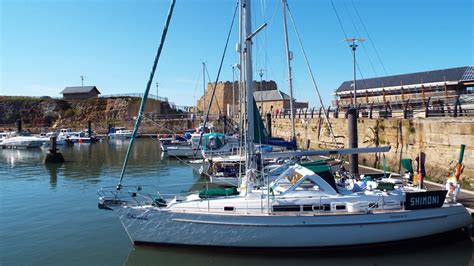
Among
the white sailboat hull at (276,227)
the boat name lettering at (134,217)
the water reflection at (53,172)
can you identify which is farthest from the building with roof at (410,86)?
the boat name lettering at (134,217)

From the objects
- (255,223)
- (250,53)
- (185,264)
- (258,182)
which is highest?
(250,53)

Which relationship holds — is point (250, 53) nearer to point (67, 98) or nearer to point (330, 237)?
point (330, 237)

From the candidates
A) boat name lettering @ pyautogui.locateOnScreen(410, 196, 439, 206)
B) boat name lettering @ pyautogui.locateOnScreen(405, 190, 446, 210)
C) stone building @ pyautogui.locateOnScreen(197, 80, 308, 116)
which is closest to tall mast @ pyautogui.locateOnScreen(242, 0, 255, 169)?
boat name lettering @ pyautogui.locateOnScreen(405, 190, 446, 210)

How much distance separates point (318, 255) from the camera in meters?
11.2

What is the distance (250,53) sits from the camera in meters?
12.5

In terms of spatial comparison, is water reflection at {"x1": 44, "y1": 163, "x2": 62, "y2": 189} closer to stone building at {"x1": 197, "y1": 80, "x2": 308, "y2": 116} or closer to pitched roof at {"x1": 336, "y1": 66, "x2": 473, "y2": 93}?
pitched roof at {"x1": 336, "y1": 66, "x2": 473, "y2": 93}

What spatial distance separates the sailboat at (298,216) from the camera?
11.0 m


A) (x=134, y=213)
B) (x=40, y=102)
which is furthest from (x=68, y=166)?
(x=40, y=102)

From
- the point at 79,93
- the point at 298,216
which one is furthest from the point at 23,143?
the point at 298,216

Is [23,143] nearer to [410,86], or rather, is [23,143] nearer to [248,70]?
[248,70]

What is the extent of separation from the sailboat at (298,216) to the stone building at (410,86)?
2176 cm

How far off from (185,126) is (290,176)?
215 feet

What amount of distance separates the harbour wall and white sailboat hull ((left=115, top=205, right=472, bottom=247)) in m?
6.10

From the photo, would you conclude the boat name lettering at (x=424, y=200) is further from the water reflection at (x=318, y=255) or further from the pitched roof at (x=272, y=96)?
the pitched roof at (x=272, y=96)
